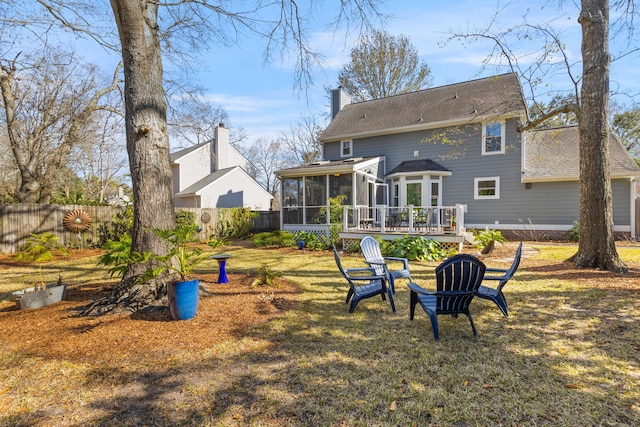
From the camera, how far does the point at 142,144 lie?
4422 mm

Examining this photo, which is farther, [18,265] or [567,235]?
[567,235]

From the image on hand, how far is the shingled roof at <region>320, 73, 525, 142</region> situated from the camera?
14.2 meters

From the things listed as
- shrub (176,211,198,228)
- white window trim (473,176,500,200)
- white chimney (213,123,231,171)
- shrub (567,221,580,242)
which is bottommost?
shrub (567,221,580,242)

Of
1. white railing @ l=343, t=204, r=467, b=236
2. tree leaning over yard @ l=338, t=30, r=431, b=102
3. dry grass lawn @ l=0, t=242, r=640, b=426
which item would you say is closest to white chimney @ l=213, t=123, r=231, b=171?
tree leaning over yard @ l=338, t=30, r=431, b=102

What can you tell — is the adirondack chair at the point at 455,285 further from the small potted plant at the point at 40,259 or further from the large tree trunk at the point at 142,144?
the small potted plant at the point at 40,259

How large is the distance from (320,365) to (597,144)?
25.4 feet

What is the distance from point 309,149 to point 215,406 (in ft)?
91.6

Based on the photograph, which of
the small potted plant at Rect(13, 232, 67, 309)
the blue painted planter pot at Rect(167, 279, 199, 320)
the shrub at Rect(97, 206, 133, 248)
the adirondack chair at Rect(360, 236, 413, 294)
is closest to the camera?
the blue painted planter pot at Rect(167, 279, 199, 320)

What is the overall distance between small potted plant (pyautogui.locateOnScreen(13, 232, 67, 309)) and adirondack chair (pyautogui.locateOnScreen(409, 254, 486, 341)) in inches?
215

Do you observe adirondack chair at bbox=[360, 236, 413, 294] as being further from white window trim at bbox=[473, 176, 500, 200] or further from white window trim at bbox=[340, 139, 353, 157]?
white window trim at bbox=[340, 139, 353, 157]

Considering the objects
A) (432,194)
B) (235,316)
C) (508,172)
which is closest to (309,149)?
(432,194)

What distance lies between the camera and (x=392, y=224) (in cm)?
1241

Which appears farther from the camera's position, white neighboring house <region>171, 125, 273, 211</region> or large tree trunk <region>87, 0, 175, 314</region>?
white neighboring house <region>171, 125, 273, 211</region>

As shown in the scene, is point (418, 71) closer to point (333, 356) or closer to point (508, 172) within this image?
point (508, 172)
